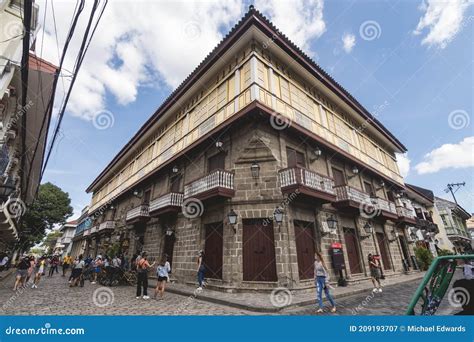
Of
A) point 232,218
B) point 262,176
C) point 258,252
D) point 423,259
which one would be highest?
Result: point 262,176

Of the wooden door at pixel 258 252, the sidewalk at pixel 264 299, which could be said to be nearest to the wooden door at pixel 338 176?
the sidewalk at pixel 264 299

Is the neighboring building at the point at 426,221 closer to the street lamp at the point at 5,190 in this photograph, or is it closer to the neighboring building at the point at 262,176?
the neighboring building at the point at 262,176

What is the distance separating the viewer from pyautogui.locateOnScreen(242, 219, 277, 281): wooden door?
28.4ft

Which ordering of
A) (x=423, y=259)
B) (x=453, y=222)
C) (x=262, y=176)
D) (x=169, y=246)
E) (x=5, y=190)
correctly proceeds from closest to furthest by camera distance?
(x=5, y=190), (x=262, y=176), (x=169, y=246), (x=423, y=259), (x=453, y=222)

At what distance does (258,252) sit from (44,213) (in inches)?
1169

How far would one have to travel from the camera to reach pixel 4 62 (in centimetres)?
818

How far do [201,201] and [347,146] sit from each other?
1004 centimetres

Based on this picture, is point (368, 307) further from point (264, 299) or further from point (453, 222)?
point (453, 222)

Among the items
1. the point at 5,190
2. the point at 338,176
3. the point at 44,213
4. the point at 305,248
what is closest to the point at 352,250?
the point at 305,248

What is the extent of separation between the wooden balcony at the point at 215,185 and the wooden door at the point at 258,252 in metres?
1.63

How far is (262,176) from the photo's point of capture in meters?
9.87

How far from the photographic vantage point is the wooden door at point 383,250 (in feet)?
46.1

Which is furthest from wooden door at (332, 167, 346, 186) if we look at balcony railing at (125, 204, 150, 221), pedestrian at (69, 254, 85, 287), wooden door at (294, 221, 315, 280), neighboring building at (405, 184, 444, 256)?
pedestrian at (69, 254, 85, 287)

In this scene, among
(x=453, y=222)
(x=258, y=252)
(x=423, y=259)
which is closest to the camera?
(x=258, y=252)
